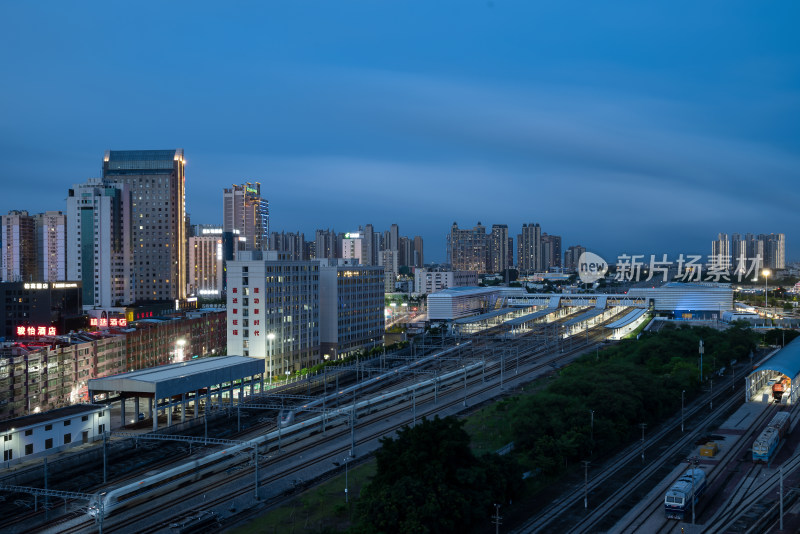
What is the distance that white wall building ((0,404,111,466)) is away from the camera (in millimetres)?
27328

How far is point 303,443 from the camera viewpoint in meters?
29.8

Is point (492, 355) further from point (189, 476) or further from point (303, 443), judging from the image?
point (189, 476)

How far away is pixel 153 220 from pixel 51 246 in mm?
21890

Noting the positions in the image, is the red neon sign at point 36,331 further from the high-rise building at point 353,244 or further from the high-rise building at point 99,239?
the high-rise building at point 353,244

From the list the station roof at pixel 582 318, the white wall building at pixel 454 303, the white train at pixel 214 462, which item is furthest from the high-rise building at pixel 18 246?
the white train at pixel 214 462

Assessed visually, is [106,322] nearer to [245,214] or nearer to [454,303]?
[454,303]

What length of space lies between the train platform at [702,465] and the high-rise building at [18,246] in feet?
341

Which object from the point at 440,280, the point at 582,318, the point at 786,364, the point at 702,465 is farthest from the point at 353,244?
the point at 702,465

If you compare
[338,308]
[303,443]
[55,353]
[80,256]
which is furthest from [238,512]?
[80,256]

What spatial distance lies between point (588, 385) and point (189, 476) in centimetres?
1777

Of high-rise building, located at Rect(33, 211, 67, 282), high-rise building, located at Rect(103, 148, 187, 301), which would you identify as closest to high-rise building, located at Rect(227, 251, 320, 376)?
high-rise building, located at Rect(103, 148, 187, 301)

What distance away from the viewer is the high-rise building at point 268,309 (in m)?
47.1

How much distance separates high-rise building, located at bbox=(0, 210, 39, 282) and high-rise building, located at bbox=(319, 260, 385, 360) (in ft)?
225

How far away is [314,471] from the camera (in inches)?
1017
